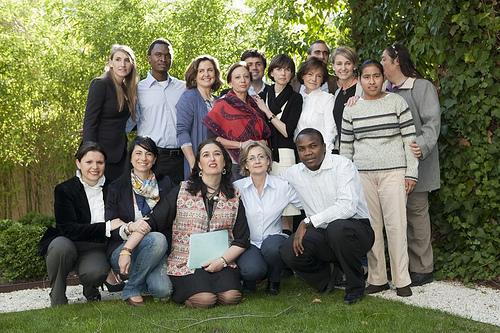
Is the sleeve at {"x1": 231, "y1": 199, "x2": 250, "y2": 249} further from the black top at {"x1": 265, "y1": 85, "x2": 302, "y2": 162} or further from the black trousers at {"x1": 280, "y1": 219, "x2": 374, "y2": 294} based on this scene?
the black top at {"x1": 265, "y1": 85, "x2": 302, "y2": 162}

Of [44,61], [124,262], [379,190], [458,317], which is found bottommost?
[458,317]

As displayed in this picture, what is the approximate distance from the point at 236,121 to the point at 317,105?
2.61 feet

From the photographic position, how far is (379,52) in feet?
24.8

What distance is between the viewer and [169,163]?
6703 mm

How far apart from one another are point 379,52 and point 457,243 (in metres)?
2.25

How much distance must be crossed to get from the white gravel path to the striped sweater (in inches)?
39.3

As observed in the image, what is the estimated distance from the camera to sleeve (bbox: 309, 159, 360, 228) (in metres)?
5.52

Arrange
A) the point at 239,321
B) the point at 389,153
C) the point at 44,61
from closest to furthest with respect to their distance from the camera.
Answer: the point at 239,321, the point at 389,153, the point at 44,61

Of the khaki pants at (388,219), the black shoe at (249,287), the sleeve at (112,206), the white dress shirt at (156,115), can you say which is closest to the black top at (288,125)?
the khaki pants at (388,219)

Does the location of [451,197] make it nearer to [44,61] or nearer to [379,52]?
[379,52]

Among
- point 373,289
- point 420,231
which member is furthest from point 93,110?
point 420,231

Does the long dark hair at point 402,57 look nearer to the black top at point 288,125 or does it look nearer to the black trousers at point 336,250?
the black top at point 288,125

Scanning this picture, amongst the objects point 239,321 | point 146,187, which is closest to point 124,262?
point 146,187

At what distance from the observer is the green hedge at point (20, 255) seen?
7.73m
